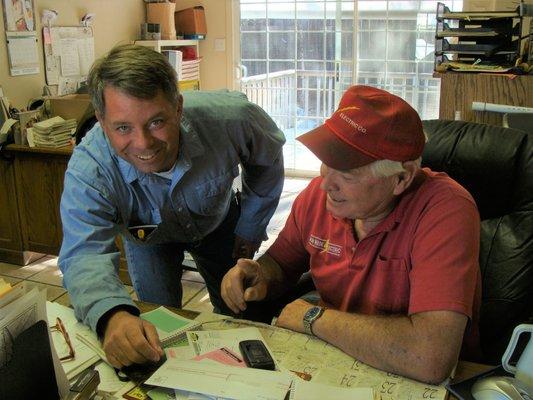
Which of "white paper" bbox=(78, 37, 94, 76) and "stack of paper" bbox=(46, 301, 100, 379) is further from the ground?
Answer: "white paper" bbox=(78, 37, 94, 76)

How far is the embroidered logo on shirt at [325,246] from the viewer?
1.40 m

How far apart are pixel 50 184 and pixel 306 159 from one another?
2.84 m

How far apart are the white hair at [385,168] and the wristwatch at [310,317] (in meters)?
0.34

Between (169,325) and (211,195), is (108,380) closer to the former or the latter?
(169,325)

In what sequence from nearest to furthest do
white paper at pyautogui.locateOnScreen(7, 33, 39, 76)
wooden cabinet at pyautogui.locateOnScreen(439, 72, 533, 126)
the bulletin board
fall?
wooden cabinet at pyautogui.locateOnScreen(439, 72, 533, 126), white paper at pyautogui.locateOnScreen(7, 33, 39, 76), the bulletin board

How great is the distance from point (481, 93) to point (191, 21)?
329 cm

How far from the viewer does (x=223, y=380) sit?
1045 mm

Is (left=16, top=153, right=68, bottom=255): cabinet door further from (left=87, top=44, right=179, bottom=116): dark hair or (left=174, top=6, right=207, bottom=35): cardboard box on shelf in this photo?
(left=174, top=6, right=207, bottom=35): cardboard box on shelf

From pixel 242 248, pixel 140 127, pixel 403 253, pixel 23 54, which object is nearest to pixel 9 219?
pixel 23 54

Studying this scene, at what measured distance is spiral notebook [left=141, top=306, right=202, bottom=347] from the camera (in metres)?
1.21

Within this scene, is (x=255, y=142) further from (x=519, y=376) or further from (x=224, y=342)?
(x=519, y=376)

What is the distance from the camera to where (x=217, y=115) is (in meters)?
1.72

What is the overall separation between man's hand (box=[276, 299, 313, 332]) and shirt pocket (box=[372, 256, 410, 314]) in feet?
0.59

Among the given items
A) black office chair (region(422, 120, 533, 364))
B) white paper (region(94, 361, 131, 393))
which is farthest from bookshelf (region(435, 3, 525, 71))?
white paper (region(94, 361, 131, 393))
